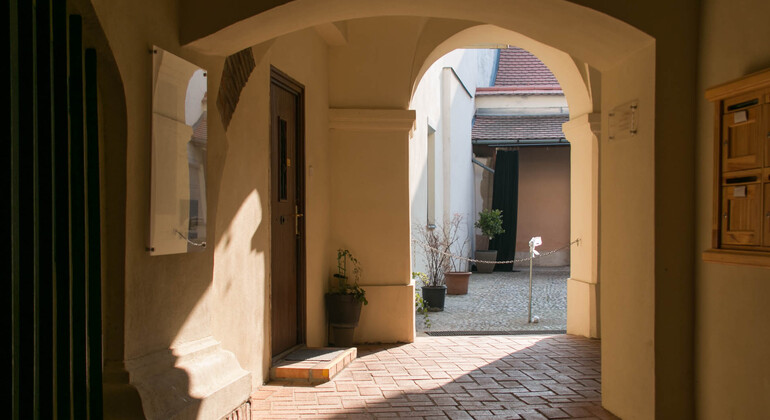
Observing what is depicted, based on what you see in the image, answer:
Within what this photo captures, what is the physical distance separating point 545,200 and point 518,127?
2030mm

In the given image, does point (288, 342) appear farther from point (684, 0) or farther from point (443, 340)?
point (684, 0)

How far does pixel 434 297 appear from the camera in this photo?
10.6 metres

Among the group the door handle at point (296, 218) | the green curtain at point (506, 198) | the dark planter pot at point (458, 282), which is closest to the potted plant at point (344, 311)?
the door handle at point (296, 218)

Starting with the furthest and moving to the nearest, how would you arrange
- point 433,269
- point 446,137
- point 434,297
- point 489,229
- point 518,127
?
1. point 518,127
2. point 489,229
3. point 446,137
4. point 433,269
5. point 434,297

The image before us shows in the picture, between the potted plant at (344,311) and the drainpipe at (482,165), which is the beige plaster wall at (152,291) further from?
the drainpipe at (482,165)

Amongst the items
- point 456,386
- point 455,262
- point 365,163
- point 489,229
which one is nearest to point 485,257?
point 489,229

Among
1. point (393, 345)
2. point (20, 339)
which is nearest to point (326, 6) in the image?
point (20, 339)

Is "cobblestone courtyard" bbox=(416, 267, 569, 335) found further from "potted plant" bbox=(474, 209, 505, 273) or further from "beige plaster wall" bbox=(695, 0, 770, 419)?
"beige plaster wall" bbox=(695, 0, 770, 419)

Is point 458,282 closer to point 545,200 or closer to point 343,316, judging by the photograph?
point 343,316

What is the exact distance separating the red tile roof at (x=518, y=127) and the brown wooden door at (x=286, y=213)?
11150 mm

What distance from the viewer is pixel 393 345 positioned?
739 cm

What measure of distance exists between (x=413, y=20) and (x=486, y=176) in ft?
36.6

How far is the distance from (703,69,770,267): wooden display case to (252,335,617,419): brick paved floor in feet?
5.47

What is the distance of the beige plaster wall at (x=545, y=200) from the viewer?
1778cm
